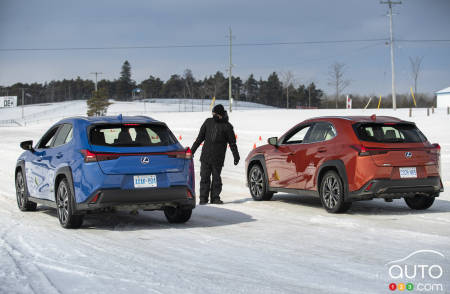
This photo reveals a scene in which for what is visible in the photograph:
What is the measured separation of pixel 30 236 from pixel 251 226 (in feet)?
10.1

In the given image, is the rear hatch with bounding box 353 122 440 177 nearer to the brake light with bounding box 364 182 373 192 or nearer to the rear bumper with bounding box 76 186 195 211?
the brake light with bounding box 364 182 373 192

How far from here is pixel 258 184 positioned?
1302cm

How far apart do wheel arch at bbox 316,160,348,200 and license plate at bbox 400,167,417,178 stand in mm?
870

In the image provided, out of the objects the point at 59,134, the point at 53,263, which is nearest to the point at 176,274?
the point at 53,263

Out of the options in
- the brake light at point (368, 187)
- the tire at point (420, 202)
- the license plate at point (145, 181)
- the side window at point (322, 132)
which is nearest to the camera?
the license plate at point (145, 181)

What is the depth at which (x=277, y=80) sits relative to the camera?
7648 inches

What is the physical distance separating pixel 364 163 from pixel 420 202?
1852 mm

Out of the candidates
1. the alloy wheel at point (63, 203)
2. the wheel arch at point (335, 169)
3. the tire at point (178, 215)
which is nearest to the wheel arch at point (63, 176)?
the alloy wheel at point (63, 203)

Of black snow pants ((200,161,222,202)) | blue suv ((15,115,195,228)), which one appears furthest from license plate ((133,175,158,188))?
black snow pants ((200,161,222,202))

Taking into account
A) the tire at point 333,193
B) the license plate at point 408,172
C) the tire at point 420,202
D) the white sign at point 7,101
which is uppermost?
the white sign at point 7,101

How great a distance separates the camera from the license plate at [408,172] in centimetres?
1020

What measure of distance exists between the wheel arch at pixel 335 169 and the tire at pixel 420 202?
1.56m

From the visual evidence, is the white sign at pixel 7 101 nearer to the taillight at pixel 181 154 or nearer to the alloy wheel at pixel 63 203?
the alloy wheel at pixel 63 203

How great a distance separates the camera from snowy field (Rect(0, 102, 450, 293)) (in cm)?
577
